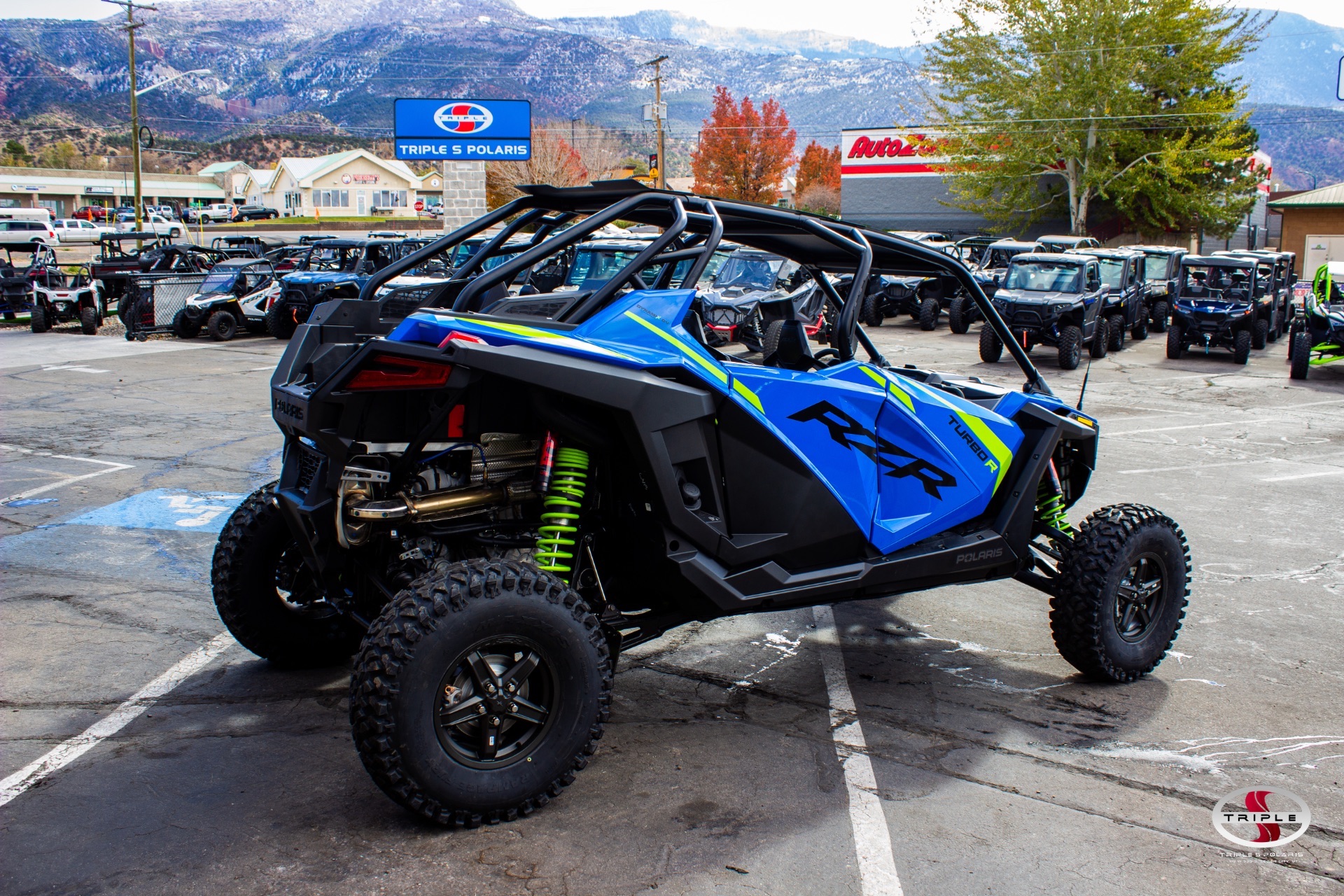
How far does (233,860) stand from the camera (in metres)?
3.09

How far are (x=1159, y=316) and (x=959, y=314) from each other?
18.1 ft

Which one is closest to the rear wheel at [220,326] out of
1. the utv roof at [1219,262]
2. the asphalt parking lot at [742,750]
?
the asphalt parking lot at [742,750]

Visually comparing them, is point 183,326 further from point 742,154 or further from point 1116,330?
point 742,154

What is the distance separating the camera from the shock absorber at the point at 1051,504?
4.88 metres

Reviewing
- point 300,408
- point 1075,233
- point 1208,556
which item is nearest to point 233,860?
point 300,408

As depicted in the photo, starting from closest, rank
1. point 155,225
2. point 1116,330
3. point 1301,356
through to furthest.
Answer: point 1301,356, point 1116,330, point 155,225

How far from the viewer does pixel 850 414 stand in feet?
12.9

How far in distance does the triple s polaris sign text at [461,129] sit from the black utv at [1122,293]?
17442mm

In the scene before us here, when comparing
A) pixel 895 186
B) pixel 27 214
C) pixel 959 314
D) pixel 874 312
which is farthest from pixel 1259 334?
pixel 27 214

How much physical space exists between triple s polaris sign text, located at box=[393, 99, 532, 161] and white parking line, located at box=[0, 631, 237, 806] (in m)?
27.9

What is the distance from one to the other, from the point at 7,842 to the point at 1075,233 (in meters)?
40.4

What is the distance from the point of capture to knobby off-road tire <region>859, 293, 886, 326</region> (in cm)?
2431

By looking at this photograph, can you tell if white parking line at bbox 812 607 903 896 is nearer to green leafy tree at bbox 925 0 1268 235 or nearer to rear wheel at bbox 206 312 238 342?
rear wheel at bbox 206 312 238 342

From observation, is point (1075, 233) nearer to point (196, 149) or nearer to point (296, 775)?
point (296, 775)
